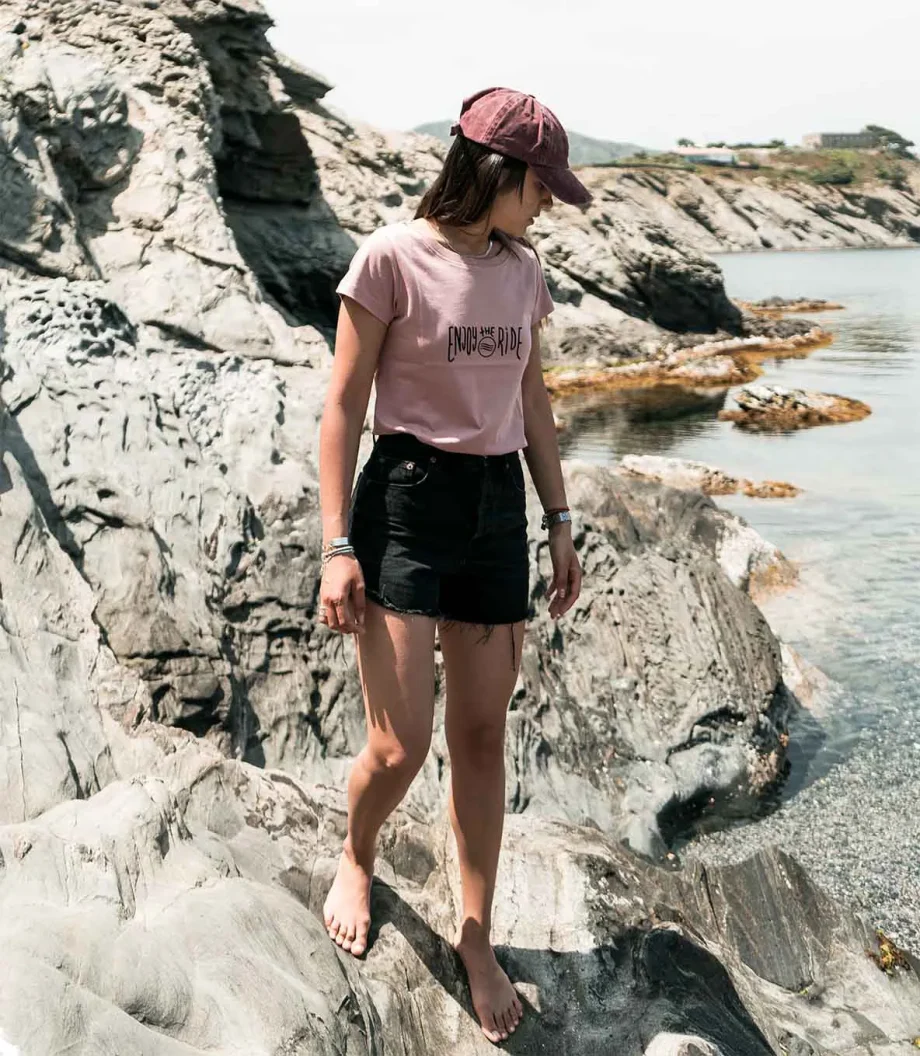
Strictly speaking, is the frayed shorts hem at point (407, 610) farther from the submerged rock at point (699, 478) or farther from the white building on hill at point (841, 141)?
the white building on hill at point (841, 141)

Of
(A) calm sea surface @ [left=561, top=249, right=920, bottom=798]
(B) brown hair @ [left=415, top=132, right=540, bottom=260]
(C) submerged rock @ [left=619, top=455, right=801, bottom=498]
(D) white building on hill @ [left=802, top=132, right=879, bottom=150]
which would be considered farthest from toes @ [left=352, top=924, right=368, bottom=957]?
(D) white building on hill @ [left=802, top=132, right=879, bottom=150]

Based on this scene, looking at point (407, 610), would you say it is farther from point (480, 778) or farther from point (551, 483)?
point (551, 483)

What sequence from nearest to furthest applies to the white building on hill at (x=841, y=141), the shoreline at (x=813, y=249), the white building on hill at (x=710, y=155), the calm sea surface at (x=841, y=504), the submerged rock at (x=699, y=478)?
the calm sea surface at (x=841, y=504), the submerged rock at (x=699, y=478), the shoreline at (x=813, y=249), the white building on hill at (x=710, y=155), the white building on hill at (x=841, y=141)

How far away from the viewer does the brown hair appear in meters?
3.01

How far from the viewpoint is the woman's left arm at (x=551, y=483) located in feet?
11.7

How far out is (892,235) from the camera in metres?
105

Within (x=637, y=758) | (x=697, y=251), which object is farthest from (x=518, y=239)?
(x=697, y=251)

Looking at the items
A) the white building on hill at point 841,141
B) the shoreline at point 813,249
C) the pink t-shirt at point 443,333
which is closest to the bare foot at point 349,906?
the pink t-shirt at point 443,333

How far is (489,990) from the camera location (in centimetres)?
344

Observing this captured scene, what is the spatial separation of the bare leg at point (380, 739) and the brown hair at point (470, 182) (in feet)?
3.59

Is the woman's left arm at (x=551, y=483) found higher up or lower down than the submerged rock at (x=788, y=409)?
higher up

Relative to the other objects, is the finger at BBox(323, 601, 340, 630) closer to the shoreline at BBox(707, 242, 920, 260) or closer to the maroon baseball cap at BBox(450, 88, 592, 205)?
the maroon baseball cap at BBox(450, 88, 592, 205)

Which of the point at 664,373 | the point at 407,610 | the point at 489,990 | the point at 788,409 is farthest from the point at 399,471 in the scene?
the point at 664,373

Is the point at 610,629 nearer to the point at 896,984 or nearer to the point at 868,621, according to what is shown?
the point at 896,984
